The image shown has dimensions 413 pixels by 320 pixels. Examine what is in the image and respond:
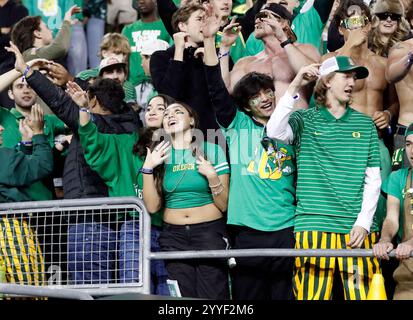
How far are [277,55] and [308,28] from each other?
0.68m

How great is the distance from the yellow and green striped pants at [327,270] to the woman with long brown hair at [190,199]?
0.71 meters

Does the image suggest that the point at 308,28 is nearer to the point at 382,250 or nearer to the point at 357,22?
the point at 357,22

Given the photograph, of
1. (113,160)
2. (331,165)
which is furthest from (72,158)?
(331,165)

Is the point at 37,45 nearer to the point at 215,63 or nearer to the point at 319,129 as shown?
the point at 215,63

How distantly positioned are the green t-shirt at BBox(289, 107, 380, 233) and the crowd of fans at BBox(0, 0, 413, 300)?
1 cm

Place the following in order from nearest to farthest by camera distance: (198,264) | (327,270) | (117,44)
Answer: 1. (327,270)
2. (198,264)
3. (117,44)

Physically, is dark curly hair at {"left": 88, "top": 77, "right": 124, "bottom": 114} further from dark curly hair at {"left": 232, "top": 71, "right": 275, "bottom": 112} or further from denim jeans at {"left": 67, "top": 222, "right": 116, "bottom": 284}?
denim jeans at {"left": 67, "top": 222, "right": 116, "bottom": 284}

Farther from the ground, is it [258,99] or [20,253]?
[258,99]

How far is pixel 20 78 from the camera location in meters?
10.7

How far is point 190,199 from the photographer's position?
9109mm

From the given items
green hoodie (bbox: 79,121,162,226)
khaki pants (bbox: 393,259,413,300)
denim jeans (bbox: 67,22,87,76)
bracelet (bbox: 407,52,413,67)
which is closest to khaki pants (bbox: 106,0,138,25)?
denim jeans (bbox: 67,22,87,76)

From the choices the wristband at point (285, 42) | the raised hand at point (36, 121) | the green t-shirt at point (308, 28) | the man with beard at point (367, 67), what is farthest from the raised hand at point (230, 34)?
the raised hand at point (36, 121)
